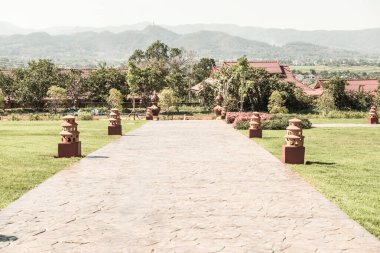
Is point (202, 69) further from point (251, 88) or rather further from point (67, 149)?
point (67, 149)

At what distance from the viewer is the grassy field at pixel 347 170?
24.5ft

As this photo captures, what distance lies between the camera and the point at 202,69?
89250mm

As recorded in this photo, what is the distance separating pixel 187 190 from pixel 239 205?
4.81 feet

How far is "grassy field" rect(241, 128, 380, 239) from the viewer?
24.5 ft

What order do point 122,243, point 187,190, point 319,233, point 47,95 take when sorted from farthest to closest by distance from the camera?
point 47,95 < point 187,190 < point 319,233 < point 122,243

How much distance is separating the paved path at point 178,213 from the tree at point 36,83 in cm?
5030

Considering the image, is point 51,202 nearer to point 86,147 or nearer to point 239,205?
point 239,205

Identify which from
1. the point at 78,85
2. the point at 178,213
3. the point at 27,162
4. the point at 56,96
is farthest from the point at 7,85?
the point at 178,213

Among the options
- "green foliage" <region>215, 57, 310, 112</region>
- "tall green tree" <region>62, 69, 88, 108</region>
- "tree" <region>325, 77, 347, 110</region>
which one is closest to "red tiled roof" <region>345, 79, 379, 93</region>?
"tree" <region>325, 77, 347, 110</region>

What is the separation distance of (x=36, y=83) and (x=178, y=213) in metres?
55.5

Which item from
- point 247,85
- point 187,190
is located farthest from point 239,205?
point 247,85

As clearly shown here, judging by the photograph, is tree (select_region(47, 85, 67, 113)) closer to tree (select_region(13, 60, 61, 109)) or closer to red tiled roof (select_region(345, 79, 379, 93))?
tree (select_region(13, 60, 61, 109))

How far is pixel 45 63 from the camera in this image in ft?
207

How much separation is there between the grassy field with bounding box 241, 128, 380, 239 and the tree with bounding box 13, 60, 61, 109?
4623cm
